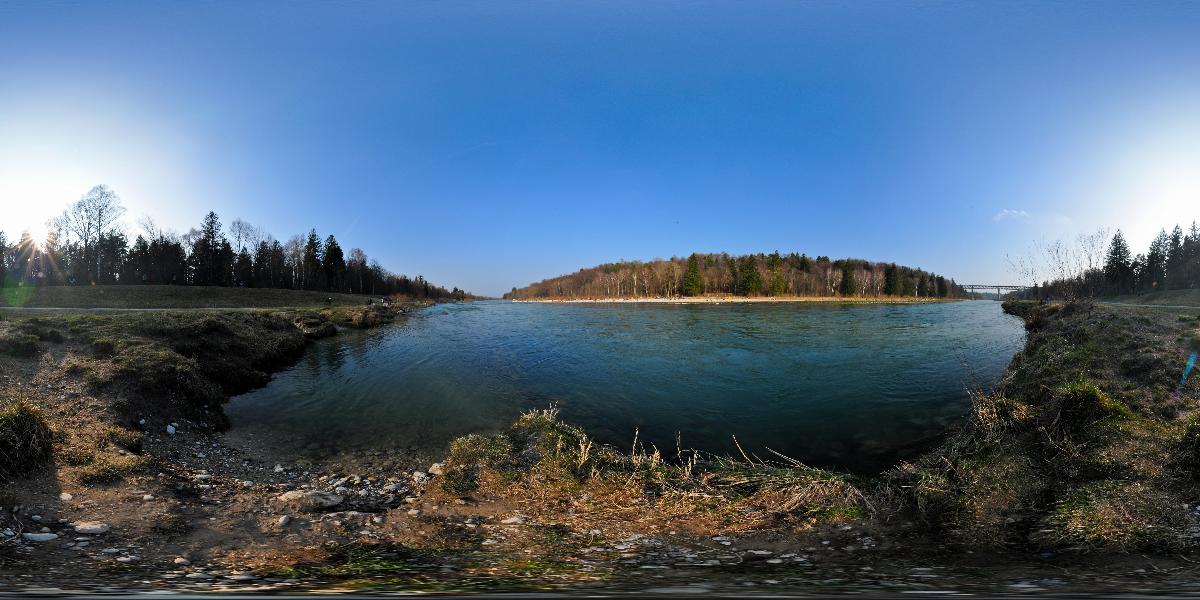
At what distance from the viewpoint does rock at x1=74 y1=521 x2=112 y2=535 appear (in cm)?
455

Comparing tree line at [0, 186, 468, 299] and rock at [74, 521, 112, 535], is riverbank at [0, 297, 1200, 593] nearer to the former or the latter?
rock at [74, 521, 112, 535]

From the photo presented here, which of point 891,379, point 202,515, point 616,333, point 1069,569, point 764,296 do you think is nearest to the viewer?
point 1069,569

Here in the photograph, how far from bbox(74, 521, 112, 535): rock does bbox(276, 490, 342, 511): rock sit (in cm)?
155

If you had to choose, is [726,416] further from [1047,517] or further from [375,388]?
[375,388]

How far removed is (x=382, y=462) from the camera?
8.19m

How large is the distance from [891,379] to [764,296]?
9223 cm

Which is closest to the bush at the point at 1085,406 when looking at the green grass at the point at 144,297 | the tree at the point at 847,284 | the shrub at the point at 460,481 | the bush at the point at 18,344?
the shrub at the point at 460,481

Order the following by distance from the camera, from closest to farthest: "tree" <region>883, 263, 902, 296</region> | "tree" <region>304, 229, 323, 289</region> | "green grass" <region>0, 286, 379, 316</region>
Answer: "green grass" <region>0, 286, 379, 316</region>, "tree" <region>304, 229, 323, 289</region>, "tree" <region>883, 263, 902, 296</region>

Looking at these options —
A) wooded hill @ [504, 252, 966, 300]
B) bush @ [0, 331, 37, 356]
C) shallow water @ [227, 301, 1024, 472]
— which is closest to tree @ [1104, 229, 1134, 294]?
wooded hill @ [504, 252, 966, 300]

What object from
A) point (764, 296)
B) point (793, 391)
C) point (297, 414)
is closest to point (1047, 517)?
point (793, 391)

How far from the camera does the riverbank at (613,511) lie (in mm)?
3863

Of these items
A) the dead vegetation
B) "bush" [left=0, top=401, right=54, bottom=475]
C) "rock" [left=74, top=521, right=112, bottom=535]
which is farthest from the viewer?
"bush" [left=0, top=401, right=54, bottom=475]

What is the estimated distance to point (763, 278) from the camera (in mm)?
106438

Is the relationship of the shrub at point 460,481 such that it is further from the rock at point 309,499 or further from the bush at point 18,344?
the bush at point 18,344
